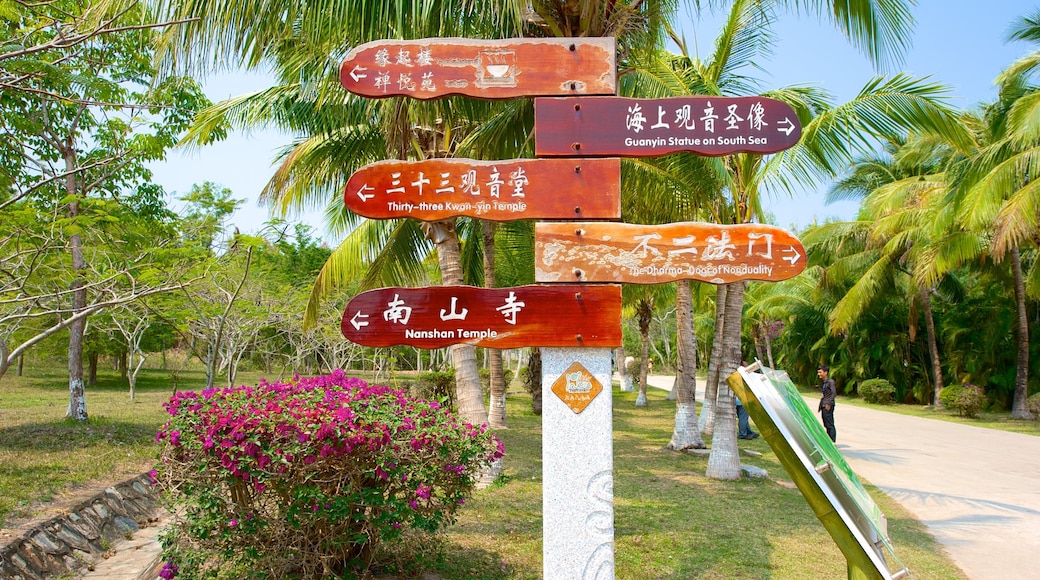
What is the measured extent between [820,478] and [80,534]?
626 cm

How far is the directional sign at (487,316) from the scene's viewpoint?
171 inches

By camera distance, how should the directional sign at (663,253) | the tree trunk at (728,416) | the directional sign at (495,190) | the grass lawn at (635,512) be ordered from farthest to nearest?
the tree trunk at (728,416) → the grass lawn at (635,512) → the directional sign at (495,190) → the directional sign at (663,253)

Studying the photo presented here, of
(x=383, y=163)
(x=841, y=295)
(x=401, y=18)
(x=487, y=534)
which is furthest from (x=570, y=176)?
(x=841, y=295)

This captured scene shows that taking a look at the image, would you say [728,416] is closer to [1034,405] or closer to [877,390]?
[1034,405]

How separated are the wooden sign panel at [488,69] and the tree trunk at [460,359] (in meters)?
4.33

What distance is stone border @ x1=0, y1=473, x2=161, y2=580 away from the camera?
17.8ft

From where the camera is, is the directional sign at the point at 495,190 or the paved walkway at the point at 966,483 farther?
the paved walkway at the point at 966,483

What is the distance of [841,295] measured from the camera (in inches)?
1117

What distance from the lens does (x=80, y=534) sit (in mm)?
6449

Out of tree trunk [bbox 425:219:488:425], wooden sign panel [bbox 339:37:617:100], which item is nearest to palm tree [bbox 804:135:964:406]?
tree trunk [bbox 425:219:488:425]

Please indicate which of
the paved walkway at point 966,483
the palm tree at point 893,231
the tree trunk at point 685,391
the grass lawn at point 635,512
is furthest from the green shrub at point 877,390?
the tree trunk at point 685,391

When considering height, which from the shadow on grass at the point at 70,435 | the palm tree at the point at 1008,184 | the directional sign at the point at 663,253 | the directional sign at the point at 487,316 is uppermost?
the palm tree at the point at 1008,184

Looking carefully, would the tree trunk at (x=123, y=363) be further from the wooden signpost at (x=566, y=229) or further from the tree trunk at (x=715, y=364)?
the wooden signpost at (x=566, y=229)

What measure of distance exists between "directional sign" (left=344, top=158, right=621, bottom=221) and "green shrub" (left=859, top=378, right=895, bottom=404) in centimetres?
2363
